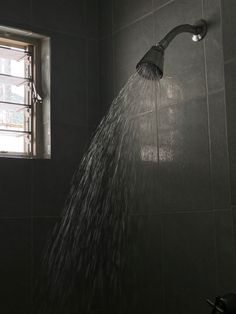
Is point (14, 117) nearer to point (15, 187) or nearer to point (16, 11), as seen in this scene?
point (15, 187)

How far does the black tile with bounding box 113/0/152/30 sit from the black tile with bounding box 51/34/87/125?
0.20m

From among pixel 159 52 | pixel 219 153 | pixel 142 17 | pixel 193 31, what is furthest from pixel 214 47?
pixel 142 17

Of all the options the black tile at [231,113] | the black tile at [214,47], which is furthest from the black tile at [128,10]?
the black tile at [231,113]

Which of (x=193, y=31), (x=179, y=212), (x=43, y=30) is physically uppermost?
(x=43, y=30)

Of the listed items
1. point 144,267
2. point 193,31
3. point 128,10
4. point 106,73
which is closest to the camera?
point 193,31

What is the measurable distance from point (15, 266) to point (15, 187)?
31 cm

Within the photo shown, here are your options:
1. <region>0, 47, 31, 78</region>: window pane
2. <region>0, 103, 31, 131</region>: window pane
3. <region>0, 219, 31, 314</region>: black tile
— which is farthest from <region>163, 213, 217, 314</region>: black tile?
<region>0, 47, 31, 78</region>: window pane

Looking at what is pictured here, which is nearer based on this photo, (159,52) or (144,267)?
(159,52)

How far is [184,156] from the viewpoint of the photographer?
175cm

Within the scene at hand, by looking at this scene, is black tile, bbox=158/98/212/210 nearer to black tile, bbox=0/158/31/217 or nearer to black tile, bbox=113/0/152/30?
black tile, bbox=113/0/152/30

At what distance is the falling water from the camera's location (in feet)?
6.56

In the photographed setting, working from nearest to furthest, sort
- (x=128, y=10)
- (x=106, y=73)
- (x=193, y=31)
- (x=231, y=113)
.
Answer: (x=231, y=113) → (x=193, y=31) → (x=128, y=10) → (x=106, y=73)

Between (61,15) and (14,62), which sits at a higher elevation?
(61,15)

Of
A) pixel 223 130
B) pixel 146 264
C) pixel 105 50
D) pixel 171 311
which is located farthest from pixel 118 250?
pixel 105 50
